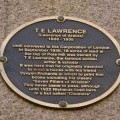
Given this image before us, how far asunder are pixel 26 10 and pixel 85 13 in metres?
0.54

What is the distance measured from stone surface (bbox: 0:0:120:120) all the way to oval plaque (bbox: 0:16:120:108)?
0.07 meters

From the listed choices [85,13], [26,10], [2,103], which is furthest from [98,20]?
[2,103]

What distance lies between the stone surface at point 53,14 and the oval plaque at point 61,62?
70mm

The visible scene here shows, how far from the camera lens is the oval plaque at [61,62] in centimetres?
598

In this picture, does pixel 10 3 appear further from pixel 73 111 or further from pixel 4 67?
pixel 73 111

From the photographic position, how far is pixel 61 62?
613 centimetres

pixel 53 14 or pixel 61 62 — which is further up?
pixel 53 14

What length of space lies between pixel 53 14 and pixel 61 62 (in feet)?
1.77

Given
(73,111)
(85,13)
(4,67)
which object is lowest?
(73,111)

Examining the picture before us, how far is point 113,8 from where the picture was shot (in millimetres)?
6484

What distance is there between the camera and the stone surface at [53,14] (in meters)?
5.93

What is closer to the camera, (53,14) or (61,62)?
(61,62)

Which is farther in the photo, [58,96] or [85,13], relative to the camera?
[85,13]

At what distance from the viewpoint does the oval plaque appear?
598cm
